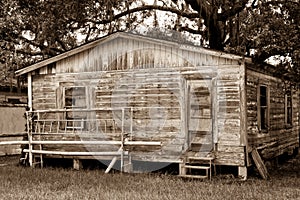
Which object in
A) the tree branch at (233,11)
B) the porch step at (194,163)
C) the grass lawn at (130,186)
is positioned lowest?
the grass lawn at (130,186)

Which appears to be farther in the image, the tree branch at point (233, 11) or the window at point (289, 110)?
the window at point (289, 110)

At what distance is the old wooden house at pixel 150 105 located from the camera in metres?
13.4

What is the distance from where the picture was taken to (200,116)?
1384 centimetres

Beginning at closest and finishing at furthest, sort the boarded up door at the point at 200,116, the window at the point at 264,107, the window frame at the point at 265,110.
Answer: the boarded up door at the point at 200,116 < the window frame at the point at 265,110 < the window at the point at 264,107

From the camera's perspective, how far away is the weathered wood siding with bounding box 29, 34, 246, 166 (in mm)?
13359

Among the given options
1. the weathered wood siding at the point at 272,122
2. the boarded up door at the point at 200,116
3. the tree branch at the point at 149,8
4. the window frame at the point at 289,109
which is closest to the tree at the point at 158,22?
the tree branch at the point at 149,8

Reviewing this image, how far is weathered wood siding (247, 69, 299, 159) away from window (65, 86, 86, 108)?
5.42 metres

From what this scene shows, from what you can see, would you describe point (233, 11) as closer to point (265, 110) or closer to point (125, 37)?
point (265, 110)

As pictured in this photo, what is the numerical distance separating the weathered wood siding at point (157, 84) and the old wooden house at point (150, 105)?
0.10ft

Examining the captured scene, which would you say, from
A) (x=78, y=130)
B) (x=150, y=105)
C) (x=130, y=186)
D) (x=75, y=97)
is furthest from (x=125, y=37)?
(x=130, y=186)

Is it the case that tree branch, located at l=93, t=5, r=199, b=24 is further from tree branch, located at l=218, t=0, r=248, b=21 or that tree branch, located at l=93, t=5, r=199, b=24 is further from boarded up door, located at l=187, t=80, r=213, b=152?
boarded up door, located at l=187, t=80, r=213, b=152

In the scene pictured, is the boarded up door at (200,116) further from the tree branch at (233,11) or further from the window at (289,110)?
the window at (289,110)

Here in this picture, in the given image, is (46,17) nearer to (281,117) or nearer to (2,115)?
(2,115)

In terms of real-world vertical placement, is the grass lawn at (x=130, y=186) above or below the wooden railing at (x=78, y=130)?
below
